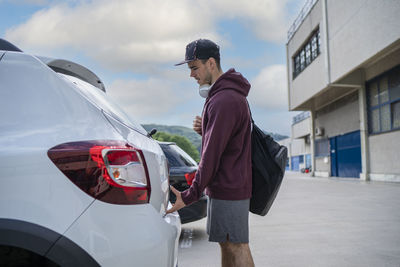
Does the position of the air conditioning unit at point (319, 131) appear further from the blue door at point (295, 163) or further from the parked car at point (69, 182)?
the blue door at point (295, 163)

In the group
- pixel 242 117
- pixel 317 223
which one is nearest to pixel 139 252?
pixel 242 117

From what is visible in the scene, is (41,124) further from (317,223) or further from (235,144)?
(317,223)

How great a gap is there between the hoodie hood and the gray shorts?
68cm

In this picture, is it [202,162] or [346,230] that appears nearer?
[202,162]

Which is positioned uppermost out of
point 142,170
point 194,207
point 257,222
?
point 142,170

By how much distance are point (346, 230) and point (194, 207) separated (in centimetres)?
260

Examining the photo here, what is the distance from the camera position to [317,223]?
6.84m

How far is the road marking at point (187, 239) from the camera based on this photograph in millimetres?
5191

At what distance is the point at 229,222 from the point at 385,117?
63.5 ft

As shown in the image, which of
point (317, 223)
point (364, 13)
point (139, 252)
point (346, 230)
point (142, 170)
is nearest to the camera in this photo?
point (139, 252)

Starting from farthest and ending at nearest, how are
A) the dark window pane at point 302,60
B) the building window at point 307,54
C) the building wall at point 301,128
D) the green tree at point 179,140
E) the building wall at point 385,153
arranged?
the green tree at point 179,140 → the building wall at point 301,128 → the dark window pane at point 302,60 → the building window at point 307,54 → the building wall at point 385,153

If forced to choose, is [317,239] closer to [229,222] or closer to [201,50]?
[229,222]

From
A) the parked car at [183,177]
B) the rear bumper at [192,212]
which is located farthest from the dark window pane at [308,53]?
the rear bumper at [192,212]

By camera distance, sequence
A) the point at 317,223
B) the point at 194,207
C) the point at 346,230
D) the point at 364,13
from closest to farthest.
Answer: the point at 194,207 < the point at 346,230 < the point at 317,223 < the point at 364,13
